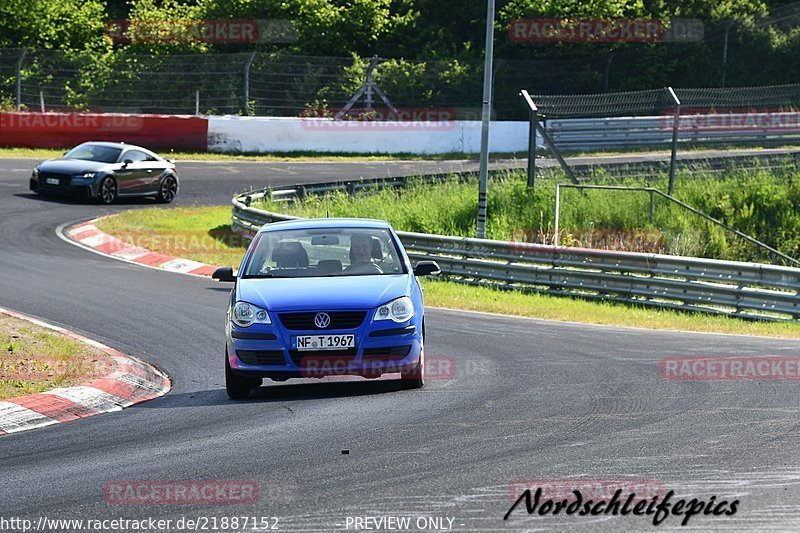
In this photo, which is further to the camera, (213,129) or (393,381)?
(213,129)

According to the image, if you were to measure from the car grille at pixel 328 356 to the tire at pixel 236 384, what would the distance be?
0.62 m

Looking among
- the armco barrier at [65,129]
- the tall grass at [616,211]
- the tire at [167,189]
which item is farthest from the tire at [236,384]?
the armco barrier at [65,129]

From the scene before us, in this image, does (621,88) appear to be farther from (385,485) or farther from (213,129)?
(385,485)

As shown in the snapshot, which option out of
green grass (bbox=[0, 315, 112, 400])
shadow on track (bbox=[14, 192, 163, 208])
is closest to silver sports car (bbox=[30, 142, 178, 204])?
shadow on track (bbox=[14, 192, 163, 208])

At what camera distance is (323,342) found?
9500 millimetres

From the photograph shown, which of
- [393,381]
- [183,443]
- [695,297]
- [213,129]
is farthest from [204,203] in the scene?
[183,443]

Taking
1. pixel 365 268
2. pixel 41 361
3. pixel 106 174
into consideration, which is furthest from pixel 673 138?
pixel 41 361

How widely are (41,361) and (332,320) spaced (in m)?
3.38

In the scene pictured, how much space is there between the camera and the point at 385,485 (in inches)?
256

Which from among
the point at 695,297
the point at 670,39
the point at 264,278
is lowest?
the point at 695,297

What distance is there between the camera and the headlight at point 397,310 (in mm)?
9648

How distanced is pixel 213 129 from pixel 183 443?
30.3m

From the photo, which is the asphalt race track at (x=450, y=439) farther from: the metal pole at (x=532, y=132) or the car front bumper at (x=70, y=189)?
the car front bumper at (x=70, y=189)

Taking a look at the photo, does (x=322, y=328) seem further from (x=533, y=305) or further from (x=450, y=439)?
(x=533, y=305)
